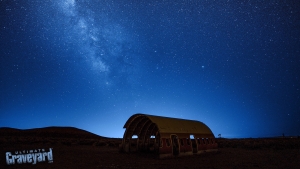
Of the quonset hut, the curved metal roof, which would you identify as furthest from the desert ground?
the curved metal roof

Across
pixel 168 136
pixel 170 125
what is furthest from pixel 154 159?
pixel 170 125

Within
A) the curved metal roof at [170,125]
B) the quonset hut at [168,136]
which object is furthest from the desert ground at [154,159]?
the curved metal roof at [170,125]

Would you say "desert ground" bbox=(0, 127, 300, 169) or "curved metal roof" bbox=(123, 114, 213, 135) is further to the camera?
"curved metal roof" bbox=(123, 114, 213, 135)

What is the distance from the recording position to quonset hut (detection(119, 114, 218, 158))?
19234mm

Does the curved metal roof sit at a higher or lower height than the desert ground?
higher

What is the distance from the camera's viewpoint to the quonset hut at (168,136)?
1923 centimetres

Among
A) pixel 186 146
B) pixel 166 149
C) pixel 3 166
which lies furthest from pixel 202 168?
pixel 3 166

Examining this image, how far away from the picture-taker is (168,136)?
770 inches

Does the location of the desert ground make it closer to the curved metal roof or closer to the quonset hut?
the quonset hut

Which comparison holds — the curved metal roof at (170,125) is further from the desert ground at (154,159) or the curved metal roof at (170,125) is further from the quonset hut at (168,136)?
the desert ground at (154,159)

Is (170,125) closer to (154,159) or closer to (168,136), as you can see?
(168,136)

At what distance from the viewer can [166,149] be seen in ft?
61.1

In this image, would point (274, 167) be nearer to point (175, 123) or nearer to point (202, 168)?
point (202, 168)

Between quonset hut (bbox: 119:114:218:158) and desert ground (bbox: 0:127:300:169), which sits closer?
desert ground (bbox: 0:127:300:169)
